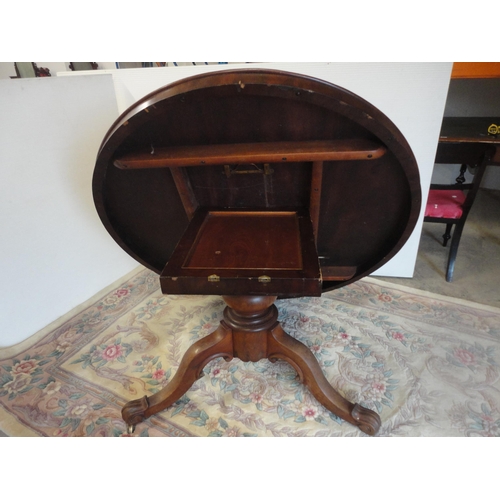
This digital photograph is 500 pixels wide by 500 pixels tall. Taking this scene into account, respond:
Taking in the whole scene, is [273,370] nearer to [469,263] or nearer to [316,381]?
[316,381]

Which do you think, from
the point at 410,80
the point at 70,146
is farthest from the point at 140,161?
the point at 410,80

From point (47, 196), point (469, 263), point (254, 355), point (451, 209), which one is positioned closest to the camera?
point (254, 355)

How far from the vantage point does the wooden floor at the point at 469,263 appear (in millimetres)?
1680

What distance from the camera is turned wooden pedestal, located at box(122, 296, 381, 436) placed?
1.00 m

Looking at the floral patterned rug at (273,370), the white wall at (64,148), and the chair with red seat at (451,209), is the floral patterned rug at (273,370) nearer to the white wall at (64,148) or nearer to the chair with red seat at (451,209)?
the white wall at (64,148)

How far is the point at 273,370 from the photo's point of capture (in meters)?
1.28

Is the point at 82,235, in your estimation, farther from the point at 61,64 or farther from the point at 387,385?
the point at 387,385

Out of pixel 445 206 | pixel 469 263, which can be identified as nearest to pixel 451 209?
pixel 445 206

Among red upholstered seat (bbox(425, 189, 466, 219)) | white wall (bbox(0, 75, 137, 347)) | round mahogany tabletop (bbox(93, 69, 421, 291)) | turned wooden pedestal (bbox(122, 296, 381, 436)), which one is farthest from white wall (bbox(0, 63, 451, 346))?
turned wooden pedestal (bbox(122, 296, 381, 436))

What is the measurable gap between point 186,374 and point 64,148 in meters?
1.10

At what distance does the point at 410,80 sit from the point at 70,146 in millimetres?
1440

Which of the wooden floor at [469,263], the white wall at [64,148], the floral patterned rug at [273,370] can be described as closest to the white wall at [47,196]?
the white wall at [64,148]

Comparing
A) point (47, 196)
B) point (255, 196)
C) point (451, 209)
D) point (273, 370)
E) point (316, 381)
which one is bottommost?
point (273, 370)

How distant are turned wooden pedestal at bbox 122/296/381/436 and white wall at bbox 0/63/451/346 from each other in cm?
74
